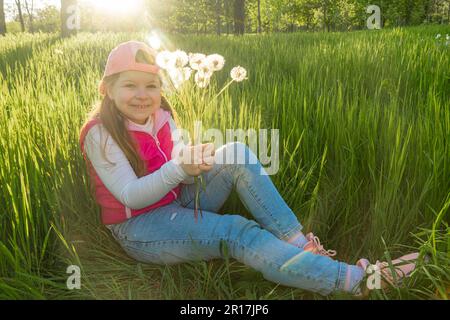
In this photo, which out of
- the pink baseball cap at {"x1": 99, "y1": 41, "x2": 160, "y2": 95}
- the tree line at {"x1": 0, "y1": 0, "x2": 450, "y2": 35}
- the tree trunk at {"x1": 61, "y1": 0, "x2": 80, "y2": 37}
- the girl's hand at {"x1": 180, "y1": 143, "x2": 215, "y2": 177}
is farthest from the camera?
the tree line at {"x1": 0, "y1": 0, "x2": 450, "y2": 35}

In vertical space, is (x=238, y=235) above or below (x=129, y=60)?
below

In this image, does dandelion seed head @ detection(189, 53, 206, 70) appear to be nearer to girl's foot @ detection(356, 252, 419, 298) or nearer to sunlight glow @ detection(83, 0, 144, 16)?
girl's foot @ detection(356, 252, 419, 298)

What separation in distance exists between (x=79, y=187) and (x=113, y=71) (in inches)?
17.1

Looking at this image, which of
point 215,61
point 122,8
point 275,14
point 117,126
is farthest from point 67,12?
point 275,14

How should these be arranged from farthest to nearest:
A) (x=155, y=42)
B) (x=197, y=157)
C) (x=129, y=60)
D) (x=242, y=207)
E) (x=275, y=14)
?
(x=275, y=14), (x=155, y=42), (x=242, y=207), (x=129, y=60), (x=197, y=157)

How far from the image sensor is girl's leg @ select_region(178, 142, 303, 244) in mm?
1237

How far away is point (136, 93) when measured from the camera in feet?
3.90

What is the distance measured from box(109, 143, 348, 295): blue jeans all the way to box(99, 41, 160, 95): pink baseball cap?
0.34 meters

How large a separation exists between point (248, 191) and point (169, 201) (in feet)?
0.80

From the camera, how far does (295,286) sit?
1.11 meters

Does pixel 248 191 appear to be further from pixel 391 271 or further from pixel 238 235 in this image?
pixel 391 271

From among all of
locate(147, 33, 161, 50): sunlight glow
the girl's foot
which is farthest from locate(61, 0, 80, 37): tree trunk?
the girl's foot

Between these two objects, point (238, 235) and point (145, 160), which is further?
point (145, 160)

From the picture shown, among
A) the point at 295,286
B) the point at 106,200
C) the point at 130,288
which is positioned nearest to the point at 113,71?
the point at 106,200
